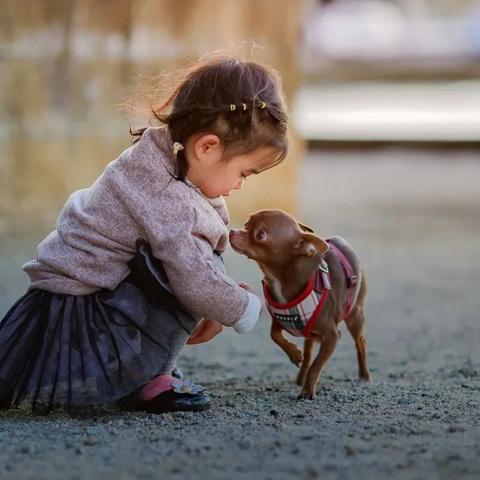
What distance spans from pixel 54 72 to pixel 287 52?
2017 mm

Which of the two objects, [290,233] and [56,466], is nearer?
[56,466]

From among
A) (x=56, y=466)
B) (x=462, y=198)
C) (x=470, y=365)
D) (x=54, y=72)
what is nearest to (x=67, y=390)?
(x=56, y=466)

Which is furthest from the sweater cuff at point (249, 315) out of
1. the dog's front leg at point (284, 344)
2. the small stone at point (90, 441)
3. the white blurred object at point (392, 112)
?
the white blurred object at point (392, 112)

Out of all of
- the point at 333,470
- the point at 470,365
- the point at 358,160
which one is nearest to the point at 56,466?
the point at 333,470

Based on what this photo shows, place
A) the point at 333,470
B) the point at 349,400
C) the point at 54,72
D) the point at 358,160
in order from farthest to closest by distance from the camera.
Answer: the point at 358,160 < the point at 54,72 < the point at 349,400 < the point at 333,470

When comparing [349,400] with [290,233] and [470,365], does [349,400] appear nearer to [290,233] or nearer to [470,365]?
[290,233]

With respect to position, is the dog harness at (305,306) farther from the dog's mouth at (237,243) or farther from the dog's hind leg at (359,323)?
the dog's hind leg at (359,323)

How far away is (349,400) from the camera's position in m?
4.16

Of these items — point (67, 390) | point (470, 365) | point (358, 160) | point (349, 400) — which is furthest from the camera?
point (358, 160)

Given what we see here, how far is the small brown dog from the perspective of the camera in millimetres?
4273

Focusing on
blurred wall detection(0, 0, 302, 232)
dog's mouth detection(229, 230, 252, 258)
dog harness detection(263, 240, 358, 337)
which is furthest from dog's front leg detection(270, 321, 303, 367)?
blurred wall detection(0, 0, 302, 232)

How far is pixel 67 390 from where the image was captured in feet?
12.6

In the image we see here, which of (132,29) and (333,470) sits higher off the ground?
(132,29)

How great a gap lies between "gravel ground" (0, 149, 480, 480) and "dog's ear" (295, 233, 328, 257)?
0.50 metres
